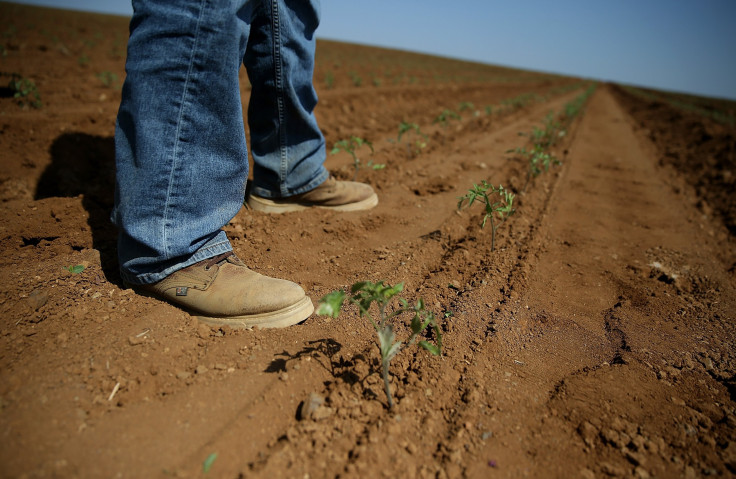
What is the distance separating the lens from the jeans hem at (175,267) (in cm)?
146

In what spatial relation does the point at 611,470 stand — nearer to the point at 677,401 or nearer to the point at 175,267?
the point at 677,401

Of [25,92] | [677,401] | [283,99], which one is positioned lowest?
[677,401]

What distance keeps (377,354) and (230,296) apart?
0.61m

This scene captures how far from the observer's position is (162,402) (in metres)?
1.17

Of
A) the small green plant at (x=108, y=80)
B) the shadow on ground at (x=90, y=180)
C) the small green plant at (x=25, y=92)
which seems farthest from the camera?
the small green plant at (x=108, y=80)

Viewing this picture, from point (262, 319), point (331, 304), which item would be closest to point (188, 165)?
point (262, 319)

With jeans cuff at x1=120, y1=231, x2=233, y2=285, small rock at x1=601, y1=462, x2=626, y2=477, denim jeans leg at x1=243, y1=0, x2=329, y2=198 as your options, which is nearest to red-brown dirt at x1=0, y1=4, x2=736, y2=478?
small rock at x1=601, y1=462, x2=626, y2=477

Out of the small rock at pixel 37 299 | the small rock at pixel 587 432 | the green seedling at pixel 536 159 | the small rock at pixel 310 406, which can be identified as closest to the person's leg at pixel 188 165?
the small rock at pixel 37 299

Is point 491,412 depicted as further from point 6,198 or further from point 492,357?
point 6,198

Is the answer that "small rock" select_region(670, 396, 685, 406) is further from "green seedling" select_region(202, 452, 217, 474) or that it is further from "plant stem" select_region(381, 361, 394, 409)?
"green seedling" select_region(202, 452, 217, 474)

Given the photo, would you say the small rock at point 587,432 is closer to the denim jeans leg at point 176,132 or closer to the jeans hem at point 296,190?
the denim jeans leg at point 176,132

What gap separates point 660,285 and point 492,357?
53.7 inches

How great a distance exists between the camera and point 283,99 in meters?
2.04

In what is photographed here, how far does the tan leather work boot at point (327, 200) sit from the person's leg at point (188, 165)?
33.5 inches
